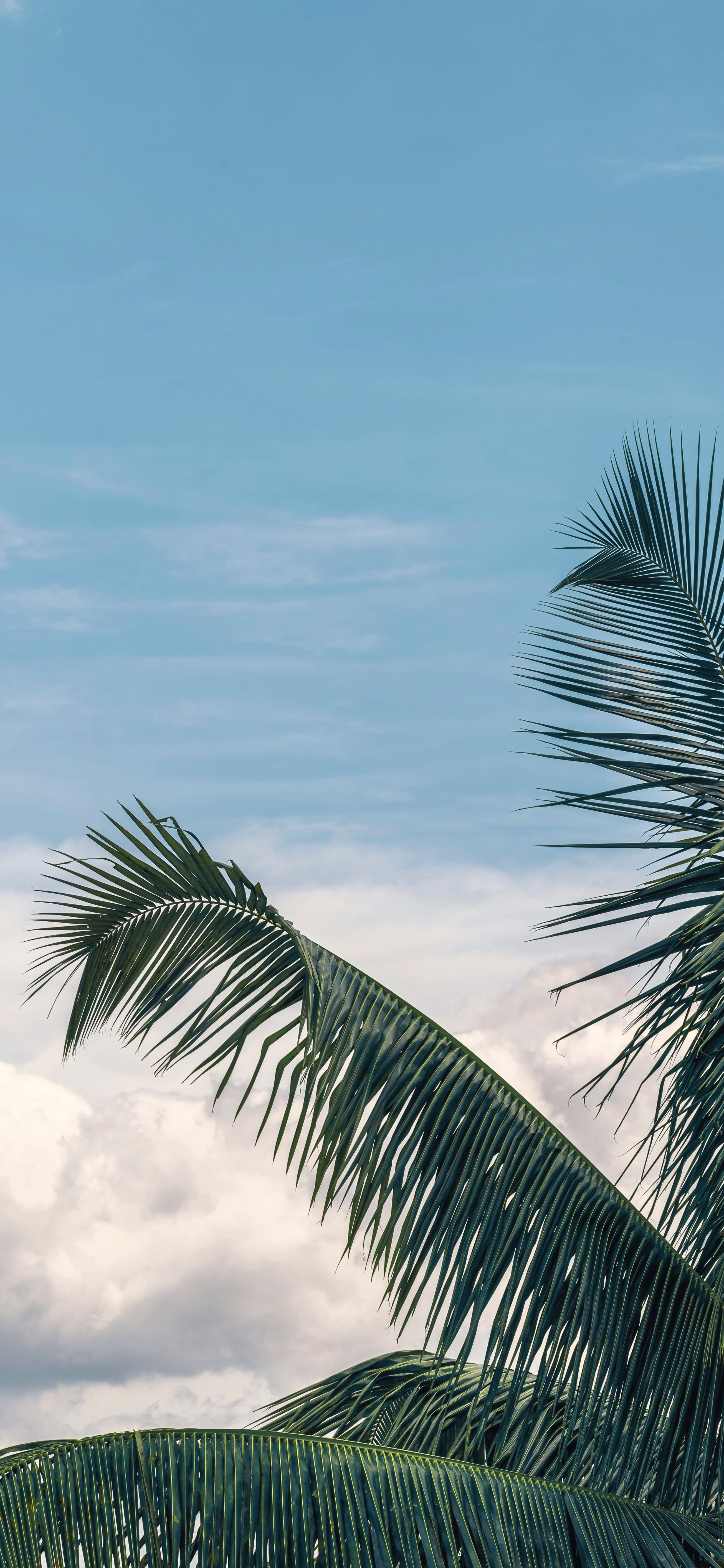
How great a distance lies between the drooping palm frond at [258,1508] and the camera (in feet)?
11.6

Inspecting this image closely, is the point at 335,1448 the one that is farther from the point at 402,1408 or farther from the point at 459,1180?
the point at 402,1408

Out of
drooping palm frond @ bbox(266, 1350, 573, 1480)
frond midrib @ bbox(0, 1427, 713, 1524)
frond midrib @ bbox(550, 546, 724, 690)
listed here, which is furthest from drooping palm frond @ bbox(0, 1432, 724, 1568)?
frond midrib @ bbox(550, 546, 724, 690)

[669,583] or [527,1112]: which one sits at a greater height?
[669,583]

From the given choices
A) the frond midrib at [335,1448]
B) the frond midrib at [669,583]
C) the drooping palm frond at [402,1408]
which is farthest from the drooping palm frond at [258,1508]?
the frond midrib at [669,583]

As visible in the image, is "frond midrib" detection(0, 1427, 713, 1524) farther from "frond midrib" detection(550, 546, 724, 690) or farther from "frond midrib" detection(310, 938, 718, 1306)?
"frond midrib" detection(550, 546, 724, 690)

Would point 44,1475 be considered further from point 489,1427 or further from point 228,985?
point 489,1427

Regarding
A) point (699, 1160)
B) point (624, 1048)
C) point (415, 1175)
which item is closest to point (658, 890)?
point (624, 1048)

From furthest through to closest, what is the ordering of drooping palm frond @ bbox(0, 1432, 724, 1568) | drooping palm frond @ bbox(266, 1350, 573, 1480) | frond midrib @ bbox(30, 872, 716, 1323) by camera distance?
drooping palm frond @ bbox(266, 1350, 573, 1480), frond midrib @ bbox(30, 872, 716, 1323), drooping palm frond @ bbox(0, 1432, 724, 1568)

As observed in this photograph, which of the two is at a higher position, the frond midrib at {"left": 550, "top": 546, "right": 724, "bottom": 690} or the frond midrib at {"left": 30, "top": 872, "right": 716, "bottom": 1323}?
the frond midrib at {"left": 550, "top": 546, "right": 724, "bottom": 690}

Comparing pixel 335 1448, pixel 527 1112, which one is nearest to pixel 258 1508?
pixel 335 1448

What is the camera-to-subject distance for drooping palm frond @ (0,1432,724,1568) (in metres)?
3.52

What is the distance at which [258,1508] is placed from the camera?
12.2 ft

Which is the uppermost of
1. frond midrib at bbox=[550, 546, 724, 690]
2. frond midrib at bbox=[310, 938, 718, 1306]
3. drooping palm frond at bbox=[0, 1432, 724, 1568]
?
frond midrib at bbox=[550, 546, 724, 690]

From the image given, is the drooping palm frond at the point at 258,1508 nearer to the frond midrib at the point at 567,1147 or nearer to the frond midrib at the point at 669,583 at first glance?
the frond midrib at the point at 567,1147
